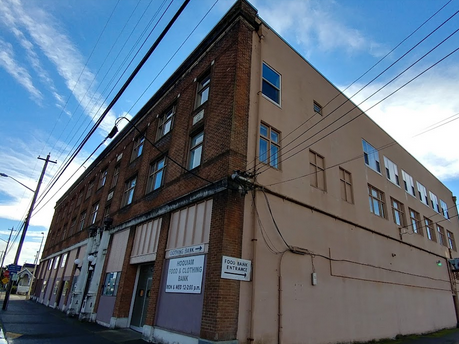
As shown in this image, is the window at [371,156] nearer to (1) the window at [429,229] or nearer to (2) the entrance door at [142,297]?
(1) the window at [429,229]

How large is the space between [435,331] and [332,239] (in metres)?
11.2

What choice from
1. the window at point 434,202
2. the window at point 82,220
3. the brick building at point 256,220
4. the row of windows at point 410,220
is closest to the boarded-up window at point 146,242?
the brick building at point 256,220

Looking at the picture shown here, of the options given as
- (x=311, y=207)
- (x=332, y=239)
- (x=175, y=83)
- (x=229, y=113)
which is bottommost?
(x=332, y=239)

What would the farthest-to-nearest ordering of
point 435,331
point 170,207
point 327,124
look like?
1. point 435,331
2. point 327,124
3. point 170,207

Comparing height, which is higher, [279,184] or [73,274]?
[279,184]

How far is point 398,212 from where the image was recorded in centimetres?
1905

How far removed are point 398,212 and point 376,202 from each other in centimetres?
317

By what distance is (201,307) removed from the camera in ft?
28.8

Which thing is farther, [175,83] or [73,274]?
[73,274]

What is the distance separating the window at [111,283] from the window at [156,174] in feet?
15.4

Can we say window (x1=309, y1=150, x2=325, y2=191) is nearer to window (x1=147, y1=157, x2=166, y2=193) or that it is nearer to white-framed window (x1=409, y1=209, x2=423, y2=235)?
window (x1=147, y1=157, x2=166, y2=193)

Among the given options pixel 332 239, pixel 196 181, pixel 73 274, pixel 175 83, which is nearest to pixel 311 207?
pixel 332 239

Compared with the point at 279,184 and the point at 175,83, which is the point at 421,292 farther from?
the point at 175,83

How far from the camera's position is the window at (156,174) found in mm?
14867
